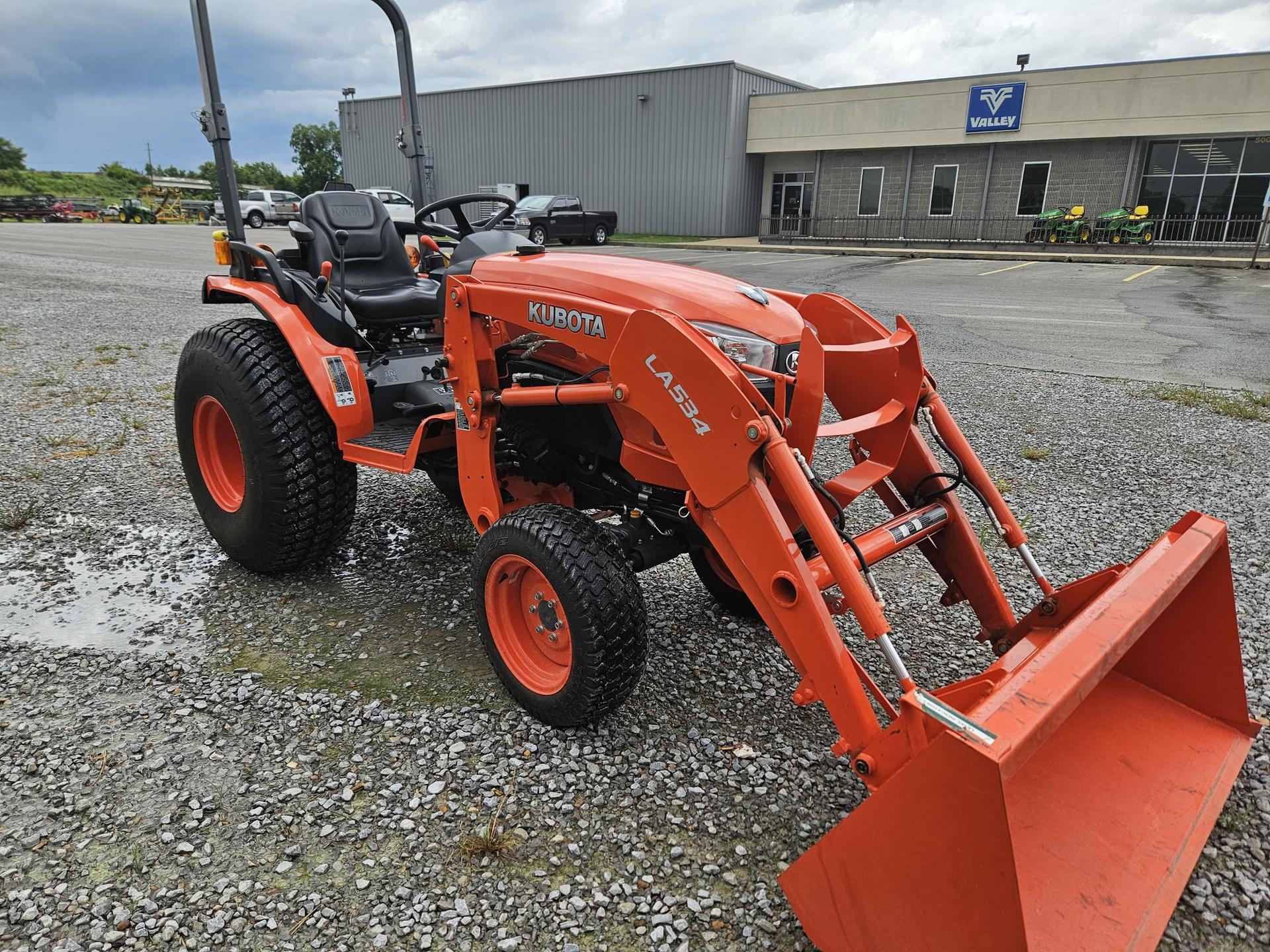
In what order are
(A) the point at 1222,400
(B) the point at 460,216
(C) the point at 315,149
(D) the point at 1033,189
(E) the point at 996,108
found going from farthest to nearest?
(C) the point at 315,149, (D) the point at 1033,189, (E) the point at 996,108, (A) the point at 1222,400, (B) the point at 460,216

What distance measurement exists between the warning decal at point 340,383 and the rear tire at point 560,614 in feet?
3.14

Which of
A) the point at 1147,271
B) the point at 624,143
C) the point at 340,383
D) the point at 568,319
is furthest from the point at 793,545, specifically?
the point at 624,143

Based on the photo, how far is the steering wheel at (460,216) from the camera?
11.8 ft

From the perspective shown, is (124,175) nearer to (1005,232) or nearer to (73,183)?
(73,183)

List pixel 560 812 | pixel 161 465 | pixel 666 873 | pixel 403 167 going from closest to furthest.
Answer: pixel 666 873, pixel 560 812, pixel 161 465, pixel 403 167

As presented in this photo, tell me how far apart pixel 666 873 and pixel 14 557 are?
11.1 feet

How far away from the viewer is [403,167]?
35219 mm

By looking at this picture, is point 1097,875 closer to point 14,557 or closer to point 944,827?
point 944,827

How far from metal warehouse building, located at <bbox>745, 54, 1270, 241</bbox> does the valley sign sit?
0.03 m

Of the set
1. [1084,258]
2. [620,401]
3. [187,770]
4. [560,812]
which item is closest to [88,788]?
[187,770]

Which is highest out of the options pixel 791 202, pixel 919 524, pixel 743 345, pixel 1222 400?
pixel 791 202

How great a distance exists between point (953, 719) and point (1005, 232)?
25782mm

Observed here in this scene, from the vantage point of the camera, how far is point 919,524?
2453 millimetres

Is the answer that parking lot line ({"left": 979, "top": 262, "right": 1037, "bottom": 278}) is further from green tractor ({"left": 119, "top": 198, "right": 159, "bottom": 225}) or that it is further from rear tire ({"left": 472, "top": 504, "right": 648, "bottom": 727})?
green tractor ({"left": 119, "top": 198, "right": 159, "bottom": 225})
